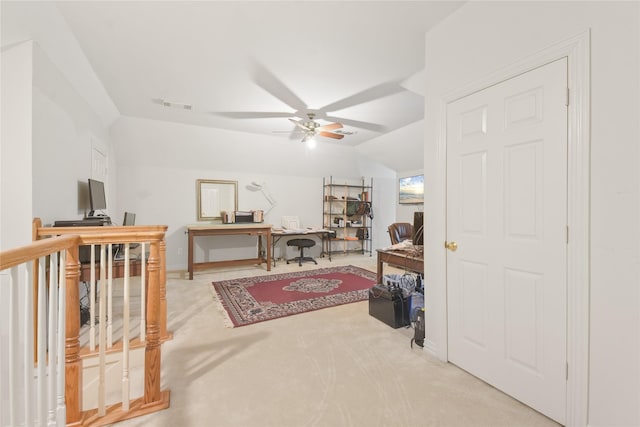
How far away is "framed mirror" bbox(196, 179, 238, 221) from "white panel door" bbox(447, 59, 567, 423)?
467 cm

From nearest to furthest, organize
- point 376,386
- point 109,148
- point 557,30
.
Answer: point 557,30 → point 376,386 → point 109,148

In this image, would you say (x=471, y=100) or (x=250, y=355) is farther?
(x=250, y=355)

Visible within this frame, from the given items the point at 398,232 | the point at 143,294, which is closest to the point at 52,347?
the point at 143,294

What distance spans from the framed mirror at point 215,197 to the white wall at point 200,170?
0.11 metres

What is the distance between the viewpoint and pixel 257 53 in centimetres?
276

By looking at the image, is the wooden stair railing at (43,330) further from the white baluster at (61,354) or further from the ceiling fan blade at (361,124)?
the ceiling fan blade at (361,124)

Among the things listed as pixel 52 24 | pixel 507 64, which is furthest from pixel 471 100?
pixel 52 24

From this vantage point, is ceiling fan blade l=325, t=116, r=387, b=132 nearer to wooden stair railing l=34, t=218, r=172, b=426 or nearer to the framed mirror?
the framed mirror

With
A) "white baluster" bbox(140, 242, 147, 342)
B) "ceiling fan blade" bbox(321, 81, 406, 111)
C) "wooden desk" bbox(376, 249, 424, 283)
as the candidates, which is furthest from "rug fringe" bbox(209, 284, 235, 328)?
"ceiling fan blade" bbox(321, 81, 406, 111)

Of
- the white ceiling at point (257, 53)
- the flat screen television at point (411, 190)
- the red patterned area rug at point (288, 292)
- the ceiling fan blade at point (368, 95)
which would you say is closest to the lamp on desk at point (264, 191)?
the red patterned area rug at point (288, 292)

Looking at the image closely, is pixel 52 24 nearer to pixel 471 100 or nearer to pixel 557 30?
pixel 471 100

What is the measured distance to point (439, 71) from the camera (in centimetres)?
234

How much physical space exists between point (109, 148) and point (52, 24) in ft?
8.63

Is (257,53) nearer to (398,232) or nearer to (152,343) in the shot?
(152,343)
